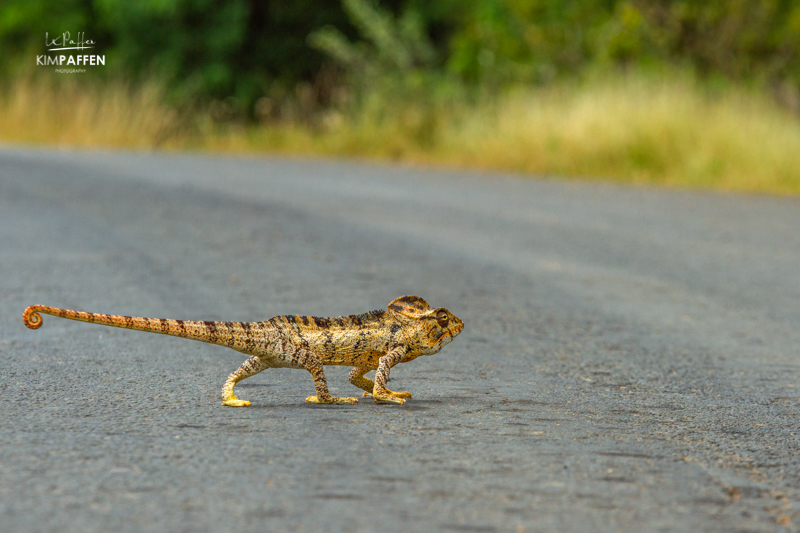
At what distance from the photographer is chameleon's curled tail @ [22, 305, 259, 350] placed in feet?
13.5

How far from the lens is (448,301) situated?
23.9 feet

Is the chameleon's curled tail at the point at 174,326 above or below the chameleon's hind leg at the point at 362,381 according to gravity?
above

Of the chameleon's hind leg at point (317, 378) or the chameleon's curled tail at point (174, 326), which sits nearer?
the chameleon's curled tail at point (174, 326)

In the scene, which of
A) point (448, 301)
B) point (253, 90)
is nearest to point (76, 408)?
point (448, 301)

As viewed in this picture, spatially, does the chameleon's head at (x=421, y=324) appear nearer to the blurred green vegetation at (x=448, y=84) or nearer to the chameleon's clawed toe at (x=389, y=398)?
the chameleon's clawed toe at (x=389, y=398)

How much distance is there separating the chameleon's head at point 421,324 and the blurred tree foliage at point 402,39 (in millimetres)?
18419

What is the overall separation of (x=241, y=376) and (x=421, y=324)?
73 cm

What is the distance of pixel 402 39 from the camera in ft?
93.0

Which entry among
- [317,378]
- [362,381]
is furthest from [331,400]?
[362,381]

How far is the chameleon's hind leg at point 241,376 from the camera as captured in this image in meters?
4.45
